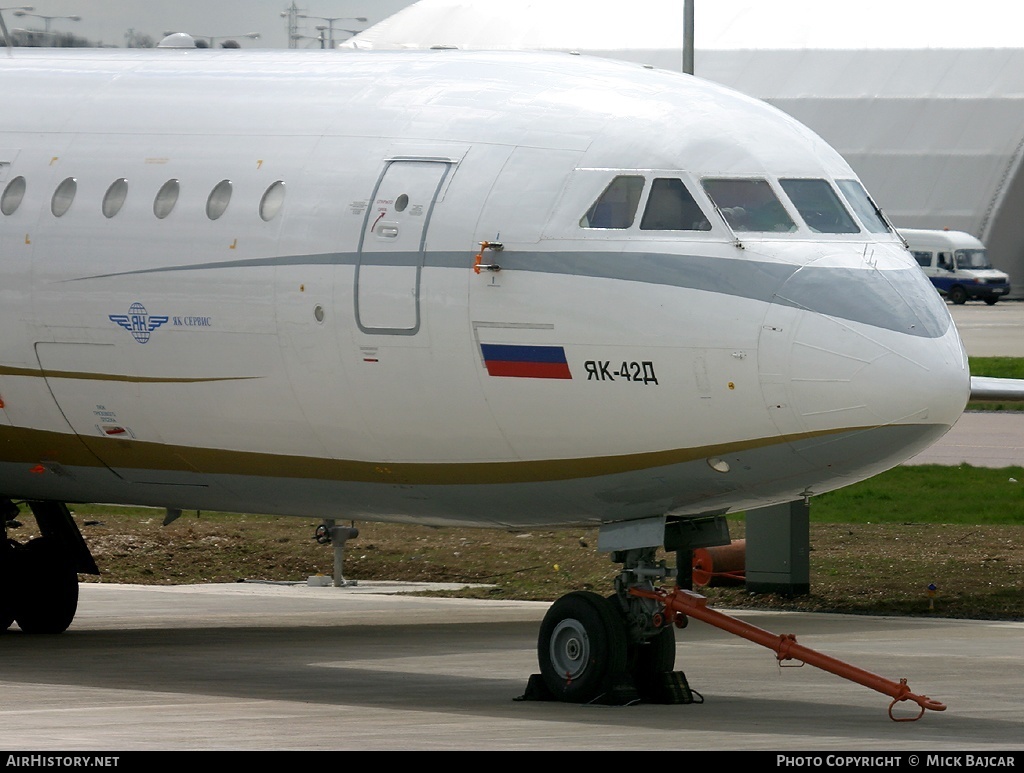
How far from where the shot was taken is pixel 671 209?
51.7 feet

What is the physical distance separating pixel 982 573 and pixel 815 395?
1230cm

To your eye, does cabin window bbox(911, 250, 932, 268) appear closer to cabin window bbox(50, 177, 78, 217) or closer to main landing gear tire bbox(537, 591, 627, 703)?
cabin window bbox(50, 177, 78, 217)

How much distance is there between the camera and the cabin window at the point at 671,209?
51.4ft

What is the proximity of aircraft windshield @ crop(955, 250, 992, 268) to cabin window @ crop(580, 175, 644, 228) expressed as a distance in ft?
247

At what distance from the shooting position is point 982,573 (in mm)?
26250

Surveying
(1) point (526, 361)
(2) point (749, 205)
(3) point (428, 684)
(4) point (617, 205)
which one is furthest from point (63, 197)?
(2) point (749, 205)

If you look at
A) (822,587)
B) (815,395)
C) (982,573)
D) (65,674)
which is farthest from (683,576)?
(815,395)

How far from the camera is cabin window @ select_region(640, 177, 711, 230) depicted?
1566cm

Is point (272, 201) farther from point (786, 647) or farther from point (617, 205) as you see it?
point (786, 647)

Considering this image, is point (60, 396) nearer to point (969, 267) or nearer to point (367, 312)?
point (367, 312)

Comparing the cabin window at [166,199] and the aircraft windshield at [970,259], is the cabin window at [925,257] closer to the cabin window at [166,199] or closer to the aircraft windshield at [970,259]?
the aircraft windshield at [970,259]

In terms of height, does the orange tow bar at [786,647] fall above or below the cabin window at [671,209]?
below

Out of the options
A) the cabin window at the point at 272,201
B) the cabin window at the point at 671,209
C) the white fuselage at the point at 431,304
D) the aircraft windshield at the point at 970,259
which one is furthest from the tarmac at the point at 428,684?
the aircraft windshield at the point at 970,259

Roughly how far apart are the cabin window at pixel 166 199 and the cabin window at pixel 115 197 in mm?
381
